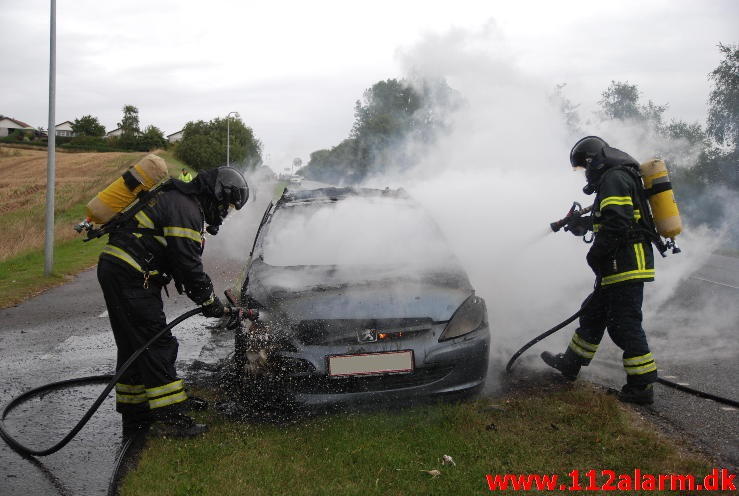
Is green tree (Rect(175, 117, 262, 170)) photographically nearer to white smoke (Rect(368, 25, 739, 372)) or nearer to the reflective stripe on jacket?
white smoke (Rect(368, 25, 739, 372))

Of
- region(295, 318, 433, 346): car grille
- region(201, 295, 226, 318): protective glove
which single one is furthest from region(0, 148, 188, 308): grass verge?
region(295, 318, 433, 346): car grille

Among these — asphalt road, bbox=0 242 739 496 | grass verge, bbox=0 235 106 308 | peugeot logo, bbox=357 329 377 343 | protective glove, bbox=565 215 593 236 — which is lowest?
grass verge, bbox=0 235 106 308

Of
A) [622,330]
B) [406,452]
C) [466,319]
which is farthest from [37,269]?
[622,330]

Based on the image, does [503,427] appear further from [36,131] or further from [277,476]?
[36,131]

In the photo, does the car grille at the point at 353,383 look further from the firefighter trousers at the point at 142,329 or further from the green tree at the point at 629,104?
the green tree at the point at 629,104

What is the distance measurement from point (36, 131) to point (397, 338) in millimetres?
81921

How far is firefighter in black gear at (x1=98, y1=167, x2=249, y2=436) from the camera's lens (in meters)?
3.68

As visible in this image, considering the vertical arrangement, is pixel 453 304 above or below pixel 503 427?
above

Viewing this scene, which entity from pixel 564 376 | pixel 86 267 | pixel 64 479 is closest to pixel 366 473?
pixel 64 479

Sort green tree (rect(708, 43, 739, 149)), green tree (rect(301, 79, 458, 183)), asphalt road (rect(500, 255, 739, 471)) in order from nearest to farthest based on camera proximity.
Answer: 1. asphalt road (rect(500, 255, 739, 471))
2. green tree (rect(301, 79, 458, 183))
3. green tree (rect(708, 43, 739, 149))

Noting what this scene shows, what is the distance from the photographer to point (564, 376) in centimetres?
468

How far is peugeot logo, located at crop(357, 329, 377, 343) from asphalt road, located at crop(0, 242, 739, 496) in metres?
1.56

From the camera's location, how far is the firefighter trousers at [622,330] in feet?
13.6

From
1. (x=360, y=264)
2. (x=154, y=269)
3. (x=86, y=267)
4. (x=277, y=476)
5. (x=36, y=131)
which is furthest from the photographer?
(x=36, y=131)
